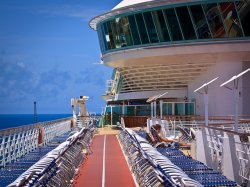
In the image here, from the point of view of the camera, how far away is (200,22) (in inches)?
1104

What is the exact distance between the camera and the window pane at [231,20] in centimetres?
2706

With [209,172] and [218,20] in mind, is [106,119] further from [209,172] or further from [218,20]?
[209,172]

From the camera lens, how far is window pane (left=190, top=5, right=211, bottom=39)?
27862mm

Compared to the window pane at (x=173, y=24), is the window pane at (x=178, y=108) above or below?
below

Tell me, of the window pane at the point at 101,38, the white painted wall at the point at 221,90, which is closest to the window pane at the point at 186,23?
the white painted wall at the point at 221,90

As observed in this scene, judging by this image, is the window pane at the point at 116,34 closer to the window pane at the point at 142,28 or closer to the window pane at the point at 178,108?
the window pane at the point at 142,28

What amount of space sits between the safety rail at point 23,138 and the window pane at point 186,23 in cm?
958

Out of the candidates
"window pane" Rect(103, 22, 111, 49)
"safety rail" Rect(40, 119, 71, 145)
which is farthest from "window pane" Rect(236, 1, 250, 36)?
"safety rail" Rect(40, 119, 71, 145)

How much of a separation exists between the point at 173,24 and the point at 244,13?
4192 mm

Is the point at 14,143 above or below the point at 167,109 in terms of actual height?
below

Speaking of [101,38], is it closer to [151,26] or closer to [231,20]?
[151,26]

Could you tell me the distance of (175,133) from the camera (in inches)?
869

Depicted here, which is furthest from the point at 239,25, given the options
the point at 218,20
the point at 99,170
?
the point at 99,170

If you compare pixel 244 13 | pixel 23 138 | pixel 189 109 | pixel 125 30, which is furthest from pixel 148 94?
pixel 23 138
